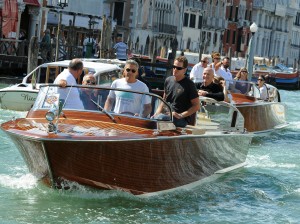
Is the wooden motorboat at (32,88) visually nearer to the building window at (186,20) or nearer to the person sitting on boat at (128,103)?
the person sitting on boat at (128,103)

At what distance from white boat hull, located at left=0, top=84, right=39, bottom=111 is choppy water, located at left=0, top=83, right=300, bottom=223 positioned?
24.9 feet

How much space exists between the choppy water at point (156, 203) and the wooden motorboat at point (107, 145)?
0.15m

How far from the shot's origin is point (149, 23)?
2410 inches

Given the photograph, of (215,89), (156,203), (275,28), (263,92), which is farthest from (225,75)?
(275,28)

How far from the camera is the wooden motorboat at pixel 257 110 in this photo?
18.5m

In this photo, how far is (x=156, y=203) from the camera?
34.0 feet

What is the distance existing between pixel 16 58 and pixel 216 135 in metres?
18.4

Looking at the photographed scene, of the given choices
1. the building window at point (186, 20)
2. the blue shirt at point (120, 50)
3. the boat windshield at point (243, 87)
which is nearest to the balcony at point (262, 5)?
the building window at point (186, 20)

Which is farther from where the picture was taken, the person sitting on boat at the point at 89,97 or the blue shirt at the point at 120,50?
the blue shirt at the point at 120,50

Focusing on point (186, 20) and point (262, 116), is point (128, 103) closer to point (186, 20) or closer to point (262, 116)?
point (262, 116)

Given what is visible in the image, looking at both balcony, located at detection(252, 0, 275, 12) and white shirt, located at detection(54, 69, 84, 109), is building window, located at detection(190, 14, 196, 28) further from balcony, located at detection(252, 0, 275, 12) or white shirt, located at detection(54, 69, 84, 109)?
white shirt, located at detection(54, 69, 84, 109)

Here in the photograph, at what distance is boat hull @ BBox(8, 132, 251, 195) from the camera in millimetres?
9570

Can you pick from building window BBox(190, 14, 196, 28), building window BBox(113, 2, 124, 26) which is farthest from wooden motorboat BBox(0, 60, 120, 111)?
building window BBox(190, 14, 196, 28)

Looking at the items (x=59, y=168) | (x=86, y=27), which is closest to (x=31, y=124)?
(x=59, y=168)
